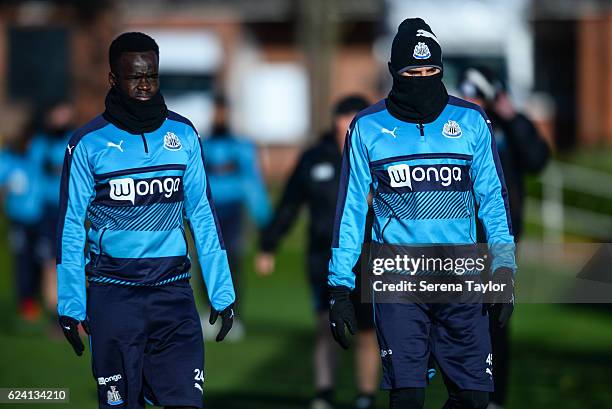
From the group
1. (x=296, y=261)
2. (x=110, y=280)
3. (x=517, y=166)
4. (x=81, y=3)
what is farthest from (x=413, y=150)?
(x=81, y=3)

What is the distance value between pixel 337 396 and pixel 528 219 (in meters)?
13.1

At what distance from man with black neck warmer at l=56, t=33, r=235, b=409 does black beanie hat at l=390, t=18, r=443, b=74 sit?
3.83 feet

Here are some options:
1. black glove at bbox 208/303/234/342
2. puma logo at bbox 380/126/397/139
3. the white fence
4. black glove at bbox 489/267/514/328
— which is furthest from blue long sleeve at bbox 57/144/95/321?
the white fence

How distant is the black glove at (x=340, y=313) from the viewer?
6293 millimetres

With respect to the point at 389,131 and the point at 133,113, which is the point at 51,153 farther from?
the point at 389,131

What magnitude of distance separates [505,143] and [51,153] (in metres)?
A: 5.70

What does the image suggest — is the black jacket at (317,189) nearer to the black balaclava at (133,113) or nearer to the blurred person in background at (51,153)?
the black balaclava at (133,113)

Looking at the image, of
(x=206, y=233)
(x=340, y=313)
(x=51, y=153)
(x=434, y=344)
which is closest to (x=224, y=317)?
(x=206, y=233)

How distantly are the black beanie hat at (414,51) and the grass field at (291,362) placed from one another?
12.8 ft

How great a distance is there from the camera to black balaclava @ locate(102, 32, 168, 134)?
6223 millimetres

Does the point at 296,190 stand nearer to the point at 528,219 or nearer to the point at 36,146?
the point at 36,146

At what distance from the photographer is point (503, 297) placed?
20.7 ft

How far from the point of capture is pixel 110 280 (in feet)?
20.4

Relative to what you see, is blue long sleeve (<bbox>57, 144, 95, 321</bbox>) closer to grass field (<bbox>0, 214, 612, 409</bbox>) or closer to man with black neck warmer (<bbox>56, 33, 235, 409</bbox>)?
man with black neck warmer (<bbox>56, 33, 235, 409</bbox>)
